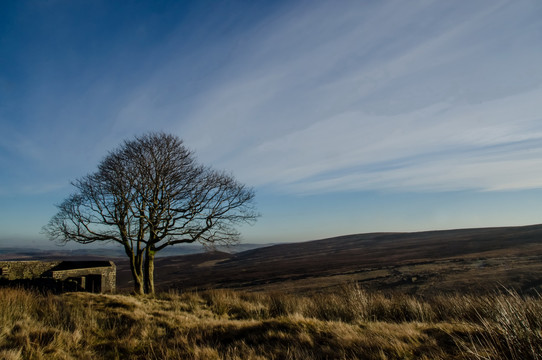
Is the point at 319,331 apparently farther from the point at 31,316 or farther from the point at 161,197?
the point at 161,197

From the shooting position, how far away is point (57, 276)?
16859mm

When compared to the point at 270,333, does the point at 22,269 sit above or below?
above

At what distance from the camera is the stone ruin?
1672 cm

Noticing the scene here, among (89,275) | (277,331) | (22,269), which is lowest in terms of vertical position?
(89,275)

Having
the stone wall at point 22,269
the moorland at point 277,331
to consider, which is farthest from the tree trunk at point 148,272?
the stone wall at point 22,269

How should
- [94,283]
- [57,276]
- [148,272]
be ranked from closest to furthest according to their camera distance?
1. [57,276]
2. [148,272]
3. [94,283]

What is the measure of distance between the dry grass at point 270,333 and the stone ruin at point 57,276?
27.4ft

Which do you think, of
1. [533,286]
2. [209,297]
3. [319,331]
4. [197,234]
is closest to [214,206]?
[197,234]

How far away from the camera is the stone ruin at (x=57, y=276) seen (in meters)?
16.7

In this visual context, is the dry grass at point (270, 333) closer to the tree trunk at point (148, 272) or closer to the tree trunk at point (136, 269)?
the tree trunk at point (136, 269)

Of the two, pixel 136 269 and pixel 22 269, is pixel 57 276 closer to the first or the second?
pixel 22 269

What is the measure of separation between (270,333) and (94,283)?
56.0 ft

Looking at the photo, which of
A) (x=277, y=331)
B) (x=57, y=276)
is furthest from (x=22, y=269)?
(x=277, y=331)

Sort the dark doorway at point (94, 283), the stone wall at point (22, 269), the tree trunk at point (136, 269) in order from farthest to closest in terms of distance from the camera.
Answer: the dark doorway at point (94, 283) < the stone wall at point (22, 269) < the tree trunk at point (136, 269)
